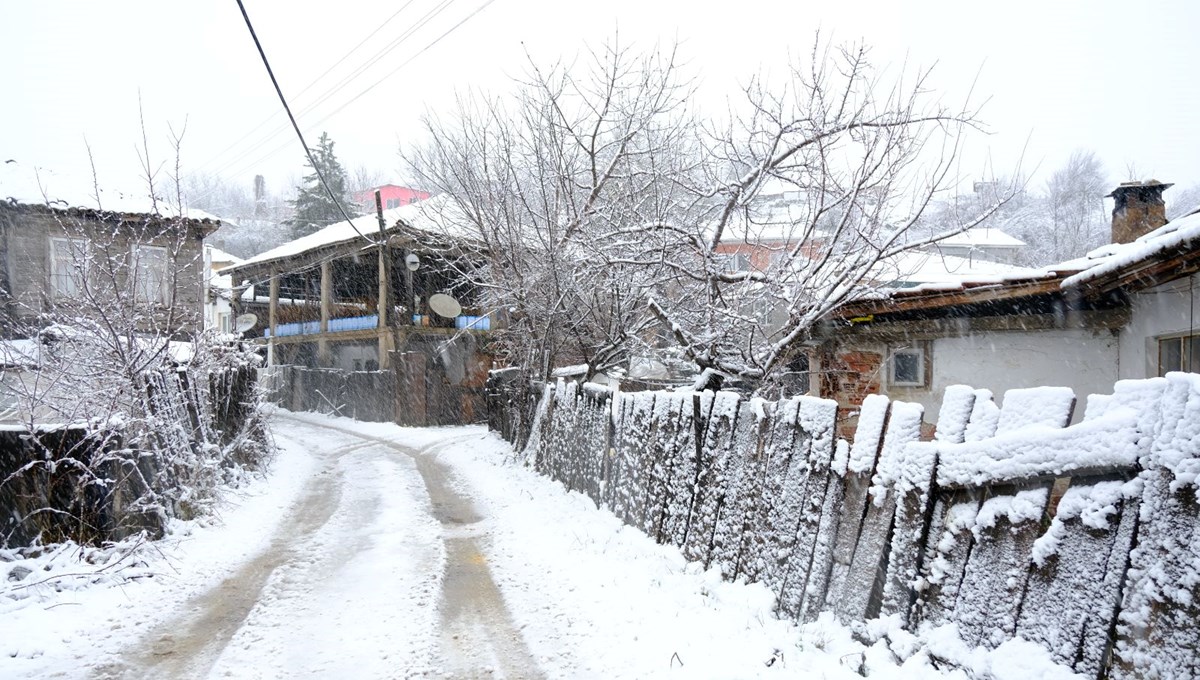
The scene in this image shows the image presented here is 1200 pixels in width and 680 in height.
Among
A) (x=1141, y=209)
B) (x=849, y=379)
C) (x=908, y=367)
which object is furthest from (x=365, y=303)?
(x=1141, y=209)

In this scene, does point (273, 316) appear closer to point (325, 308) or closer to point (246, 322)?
point (325, 308)

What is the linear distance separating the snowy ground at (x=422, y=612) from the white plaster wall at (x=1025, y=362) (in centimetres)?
384

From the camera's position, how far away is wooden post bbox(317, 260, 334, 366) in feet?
89.2

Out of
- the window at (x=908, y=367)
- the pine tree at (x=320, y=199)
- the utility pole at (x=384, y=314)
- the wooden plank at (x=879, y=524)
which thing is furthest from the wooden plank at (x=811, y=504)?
the pine tree at (x=320, y=199)

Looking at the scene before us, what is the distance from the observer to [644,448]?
22.2 ft

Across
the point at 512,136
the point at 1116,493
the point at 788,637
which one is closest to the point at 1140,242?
the point at 1116,493

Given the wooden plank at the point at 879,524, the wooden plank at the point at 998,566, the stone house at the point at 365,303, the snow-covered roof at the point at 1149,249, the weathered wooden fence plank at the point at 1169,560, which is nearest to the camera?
the weathered wooden fence plank at the point at 1169,560

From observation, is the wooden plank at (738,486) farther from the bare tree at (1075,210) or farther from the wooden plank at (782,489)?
the bare tree at (1075,210)

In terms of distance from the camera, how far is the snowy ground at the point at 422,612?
3.72 metres

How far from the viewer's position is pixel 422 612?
16.0 ft

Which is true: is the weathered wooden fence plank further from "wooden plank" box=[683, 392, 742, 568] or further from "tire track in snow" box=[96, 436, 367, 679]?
"tire track in snow" box=[96, 436, 367, 679]

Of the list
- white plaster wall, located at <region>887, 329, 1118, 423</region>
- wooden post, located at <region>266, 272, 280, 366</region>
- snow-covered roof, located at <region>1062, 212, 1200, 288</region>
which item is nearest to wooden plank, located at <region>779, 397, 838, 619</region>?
snow-covered roof, located at <region>1062, 212, 1200, 288</region>

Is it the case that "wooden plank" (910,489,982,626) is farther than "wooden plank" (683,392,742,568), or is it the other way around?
"wooden plank" (683,392,742,568)

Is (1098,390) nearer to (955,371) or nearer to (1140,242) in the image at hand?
(955,371)
